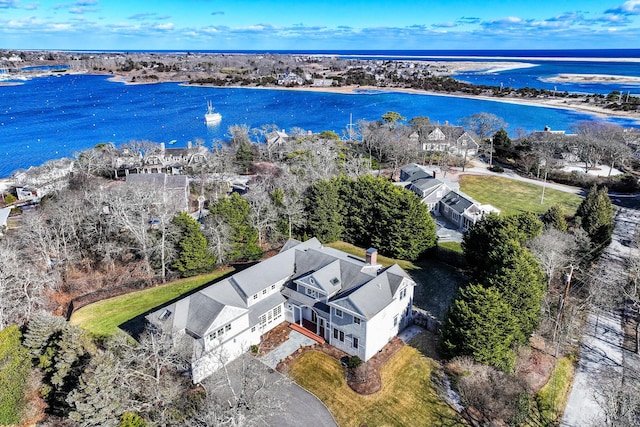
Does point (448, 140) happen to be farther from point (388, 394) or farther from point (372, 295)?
point (388, 394)

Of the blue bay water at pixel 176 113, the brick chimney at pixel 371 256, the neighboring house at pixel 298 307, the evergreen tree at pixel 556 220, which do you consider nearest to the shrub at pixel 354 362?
the neighboring house at pixel 298 307

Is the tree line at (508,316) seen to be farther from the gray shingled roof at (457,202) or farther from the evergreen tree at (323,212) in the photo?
the evergreen tree at (323,212)

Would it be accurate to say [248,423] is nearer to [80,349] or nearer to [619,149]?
[80,349]

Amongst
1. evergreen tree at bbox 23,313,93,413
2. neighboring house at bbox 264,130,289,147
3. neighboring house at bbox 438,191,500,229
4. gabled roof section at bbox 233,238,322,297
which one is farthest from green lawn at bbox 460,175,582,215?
evergreen tree at bbox 23,313,93,413

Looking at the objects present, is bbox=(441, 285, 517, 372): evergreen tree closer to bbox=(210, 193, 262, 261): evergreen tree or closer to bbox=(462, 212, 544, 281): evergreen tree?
bbox=(462, 212, 544, 281): evergreen tree

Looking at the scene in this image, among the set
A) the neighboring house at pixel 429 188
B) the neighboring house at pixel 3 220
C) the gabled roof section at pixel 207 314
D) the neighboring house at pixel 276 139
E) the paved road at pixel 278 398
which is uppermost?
the neighboring house at pixel 276 139

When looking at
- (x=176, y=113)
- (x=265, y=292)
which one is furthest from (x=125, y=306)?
(x=176, y=113)

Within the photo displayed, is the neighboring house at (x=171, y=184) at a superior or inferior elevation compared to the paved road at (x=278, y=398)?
superior

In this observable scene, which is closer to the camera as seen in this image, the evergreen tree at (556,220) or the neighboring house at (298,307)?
the neighboring house at (298,307)
